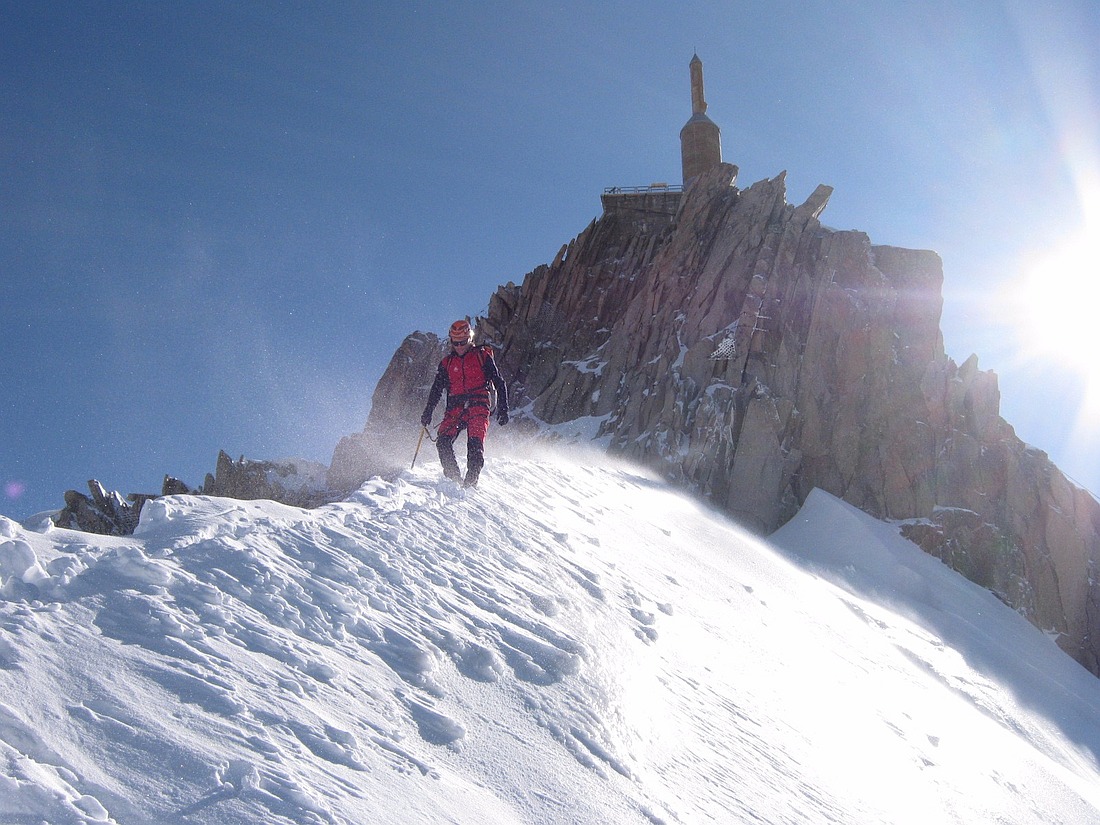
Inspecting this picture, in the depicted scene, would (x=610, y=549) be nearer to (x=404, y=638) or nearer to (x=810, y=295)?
(x=404, y=638)

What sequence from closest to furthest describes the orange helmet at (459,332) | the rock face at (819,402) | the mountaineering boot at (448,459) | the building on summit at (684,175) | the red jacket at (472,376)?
the mountaineering boot at (448,459), the orange helmet at (459,332), the red jacket at (472,376), the rock face at (819,402), the building on summit at (684,175)

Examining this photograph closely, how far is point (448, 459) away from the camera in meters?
8.56

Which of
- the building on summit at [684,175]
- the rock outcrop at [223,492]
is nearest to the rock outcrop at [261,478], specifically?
the rock outcrop at [223,492]

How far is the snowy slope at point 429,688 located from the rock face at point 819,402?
16534mm

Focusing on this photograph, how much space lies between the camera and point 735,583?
10414 millimetres

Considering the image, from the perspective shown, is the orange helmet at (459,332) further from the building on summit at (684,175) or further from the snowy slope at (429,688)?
the building on summit at (684,175)

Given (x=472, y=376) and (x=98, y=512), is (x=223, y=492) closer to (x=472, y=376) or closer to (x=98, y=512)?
(x=98, y=512)

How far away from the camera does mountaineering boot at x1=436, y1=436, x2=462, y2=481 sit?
27.6 feet

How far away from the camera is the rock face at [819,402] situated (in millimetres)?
25250

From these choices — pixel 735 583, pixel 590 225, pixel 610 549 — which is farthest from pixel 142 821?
pixel 590 225

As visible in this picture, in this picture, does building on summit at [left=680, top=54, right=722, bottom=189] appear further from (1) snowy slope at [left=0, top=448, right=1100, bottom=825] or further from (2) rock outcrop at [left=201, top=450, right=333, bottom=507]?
(1) snowy slope at [left=0, top=448, right=1100, bottom=825]

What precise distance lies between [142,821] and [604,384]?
29645 mm

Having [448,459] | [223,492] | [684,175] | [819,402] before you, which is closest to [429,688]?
[448,459]

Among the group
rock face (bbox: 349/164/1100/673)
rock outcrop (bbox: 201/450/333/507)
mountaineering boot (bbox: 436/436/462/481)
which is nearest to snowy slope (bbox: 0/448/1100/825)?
mountaineering boot (bbox: 436/436/462/481)
